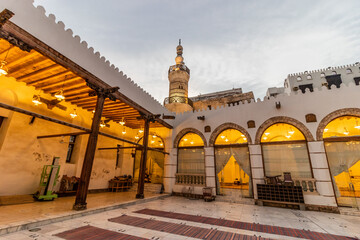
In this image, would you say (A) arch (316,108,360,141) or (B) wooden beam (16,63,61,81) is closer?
(B) wooden beam (16,63,61,81)

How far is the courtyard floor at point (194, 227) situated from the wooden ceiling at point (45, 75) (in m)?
4.67

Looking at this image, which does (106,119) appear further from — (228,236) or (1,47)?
(228,236)

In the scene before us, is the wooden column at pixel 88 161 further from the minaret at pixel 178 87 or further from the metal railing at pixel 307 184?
the minaret at pixel 178 87

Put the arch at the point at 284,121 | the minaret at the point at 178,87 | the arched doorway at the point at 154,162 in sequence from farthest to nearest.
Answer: the minaret at the point at 178,87, the arched doorway at the point at 154,162, the arch at the point at 284,121

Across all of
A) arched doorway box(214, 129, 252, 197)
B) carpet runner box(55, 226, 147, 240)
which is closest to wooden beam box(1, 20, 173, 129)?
carpet runner box(55, 226, 147, 240)

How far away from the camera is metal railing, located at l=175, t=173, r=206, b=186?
9.61 meters

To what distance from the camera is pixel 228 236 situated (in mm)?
3877

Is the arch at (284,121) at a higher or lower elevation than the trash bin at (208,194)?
higher

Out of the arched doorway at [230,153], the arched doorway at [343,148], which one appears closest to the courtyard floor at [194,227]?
the arched doorway at [343,148]

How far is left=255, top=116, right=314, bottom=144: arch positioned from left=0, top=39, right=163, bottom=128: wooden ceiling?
6.93m

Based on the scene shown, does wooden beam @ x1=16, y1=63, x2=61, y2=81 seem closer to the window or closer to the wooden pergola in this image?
the wooden pergola

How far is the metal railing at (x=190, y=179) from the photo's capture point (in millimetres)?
9613

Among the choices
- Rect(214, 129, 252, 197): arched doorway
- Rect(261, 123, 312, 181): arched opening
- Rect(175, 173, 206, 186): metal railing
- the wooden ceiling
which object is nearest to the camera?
the wooden ceiling

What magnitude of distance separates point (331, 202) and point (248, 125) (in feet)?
14.9
